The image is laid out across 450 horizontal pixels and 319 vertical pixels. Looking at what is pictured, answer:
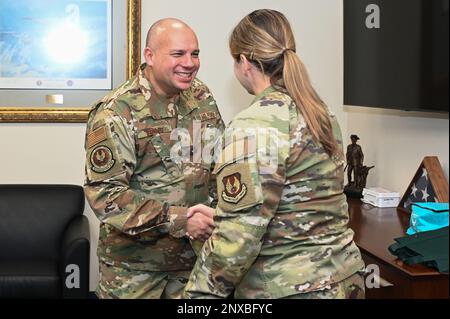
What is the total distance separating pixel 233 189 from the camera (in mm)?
1618

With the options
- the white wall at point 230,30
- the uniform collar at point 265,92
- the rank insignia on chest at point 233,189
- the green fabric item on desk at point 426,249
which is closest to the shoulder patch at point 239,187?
the rank insignia on chest at point 233,189

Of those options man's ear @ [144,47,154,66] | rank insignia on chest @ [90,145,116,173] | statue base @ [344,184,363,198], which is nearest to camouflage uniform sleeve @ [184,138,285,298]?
rank insignia on chest @ [90,145,116,173]

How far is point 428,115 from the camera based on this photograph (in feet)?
9.83

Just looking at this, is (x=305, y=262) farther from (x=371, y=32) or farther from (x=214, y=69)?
(x=214, y=69)

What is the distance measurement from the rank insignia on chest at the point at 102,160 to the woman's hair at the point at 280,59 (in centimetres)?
68

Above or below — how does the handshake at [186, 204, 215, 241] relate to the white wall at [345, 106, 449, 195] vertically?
below

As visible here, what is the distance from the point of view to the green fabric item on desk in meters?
2.10

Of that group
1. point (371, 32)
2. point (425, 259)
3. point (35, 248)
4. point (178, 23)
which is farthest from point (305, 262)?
point (35, 248)

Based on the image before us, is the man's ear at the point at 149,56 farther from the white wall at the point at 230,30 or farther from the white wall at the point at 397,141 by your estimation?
the white wall at the point at 230,30

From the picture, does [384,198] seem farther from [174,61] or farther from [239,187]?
[239,187]

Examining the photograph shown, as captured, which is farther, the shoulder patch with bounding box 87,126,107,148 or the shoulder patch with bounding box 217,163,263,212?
the shoulder patch with bounding box 87,126,107,148

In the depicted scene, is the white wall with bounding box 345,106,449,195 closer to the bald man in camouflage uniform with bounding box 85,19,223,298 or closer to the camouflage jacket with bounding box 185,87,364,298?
the bald man in camouflage uniform with bounding box 85,19,223,298

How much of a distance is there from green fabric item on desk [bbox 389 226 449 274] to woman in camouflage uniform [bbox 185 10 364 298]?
44 centimetres

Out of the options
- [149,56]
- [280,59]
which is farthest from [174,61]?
[280,59]
